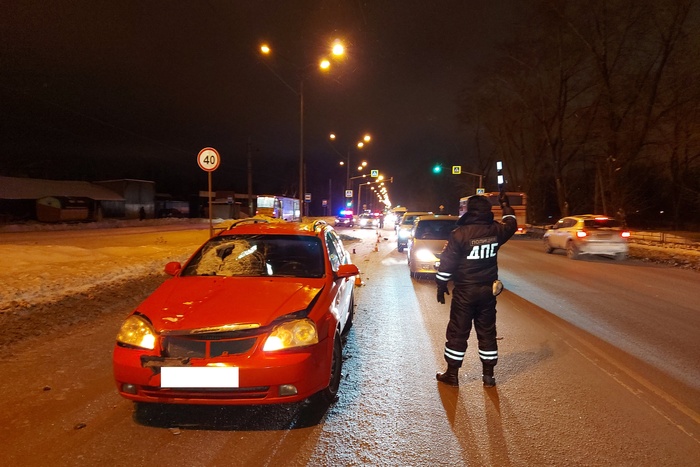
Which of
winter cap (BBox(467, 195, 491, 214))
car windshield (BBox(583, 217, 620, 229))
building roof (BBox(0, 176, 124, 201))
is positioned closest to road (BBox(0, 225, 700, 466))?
winter cap (BBox(467, 195, 491, 214))

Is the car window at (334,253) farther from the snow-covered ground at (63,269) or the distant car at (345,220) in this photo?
the distant car at (345,220)

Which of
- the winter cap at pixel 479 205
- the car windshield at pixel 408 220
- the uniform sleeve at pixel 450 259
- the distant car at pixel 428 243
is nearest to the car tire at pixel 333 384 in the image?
the uniform sleeve at pixel 450 259

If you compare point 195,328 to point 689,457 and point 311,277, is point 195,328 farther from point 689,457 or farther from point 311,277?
point 689,457

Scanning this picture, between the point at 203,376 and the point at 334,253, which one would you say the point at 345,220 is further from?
the point at 203,376

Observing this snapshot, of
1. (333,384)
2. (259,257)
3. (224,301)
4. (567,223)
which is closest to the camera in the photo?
(224,301)

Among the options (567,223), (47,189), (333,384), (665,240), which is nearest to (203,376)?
(333,384)

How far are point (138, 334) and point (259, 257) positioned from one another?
2.02 metres

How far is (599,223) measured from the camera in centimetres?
1680

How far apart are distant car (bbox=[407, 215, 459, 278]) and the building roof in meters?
36.3

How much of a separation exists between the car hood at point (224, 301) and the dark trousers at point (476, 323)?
1.39 metres

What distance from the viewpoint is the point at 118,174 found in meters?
77.6

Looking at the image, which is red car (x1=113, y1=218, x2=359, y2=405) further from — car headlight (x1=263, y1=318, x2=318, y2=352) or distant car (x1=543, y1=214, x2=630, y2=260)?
distant car (x1=543, y1=214, x2=630, y2=260)

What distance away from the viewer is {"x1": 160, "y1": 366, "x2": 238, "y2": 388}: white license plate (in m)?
3.36

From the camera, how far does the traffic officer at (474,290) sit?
177 inches
